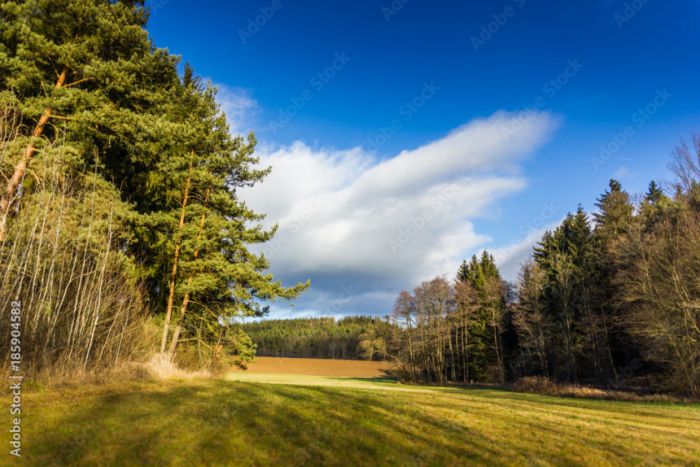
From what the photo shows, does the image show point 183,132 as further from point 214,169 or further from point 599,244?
point 599,244

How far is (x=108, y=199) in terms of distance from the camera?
15.3m

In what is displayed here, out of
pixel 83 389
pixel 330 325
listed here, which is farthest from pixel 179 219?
pixel 330 325

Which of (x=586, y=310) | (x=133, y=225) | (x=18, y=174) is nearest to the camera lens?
(x=18, y=174)

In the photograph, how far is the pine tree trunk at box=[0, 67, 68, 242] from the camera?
11509 mm

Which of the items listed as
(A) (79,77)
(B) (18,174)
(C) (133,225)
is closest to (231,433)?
(B) (18,174)

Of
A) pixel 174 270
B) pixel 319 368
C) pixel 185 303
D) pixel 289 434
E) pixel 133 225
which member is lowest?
pixel 319 368

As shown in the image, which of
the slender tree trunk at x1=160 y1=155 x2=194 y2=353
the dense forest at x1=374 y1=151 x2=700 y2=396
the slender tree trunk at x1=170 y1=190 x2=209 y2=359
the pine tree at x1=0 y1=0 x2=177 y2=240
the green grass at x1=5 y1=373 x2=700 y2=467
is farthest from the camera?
the dense forest at x1=374 y1=151 x2=700 y2=396

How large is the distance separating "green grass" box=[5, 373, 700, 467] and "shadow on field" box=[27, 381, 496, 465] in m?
0.02

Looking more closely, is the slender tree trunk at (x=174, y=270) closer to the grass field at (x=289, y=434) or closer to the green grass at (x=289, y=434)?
the grass field at (x=289, y=434)

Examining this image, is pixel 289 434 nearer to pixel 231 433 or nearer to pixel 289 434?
pixel 289 434

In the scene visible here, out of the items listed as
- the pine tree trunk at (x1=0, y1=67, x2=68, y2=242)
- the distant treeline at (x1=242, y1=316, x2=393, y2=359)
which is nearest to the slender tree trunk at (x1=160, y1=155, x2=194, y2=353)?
the pine tree trunk at (x1=0, y1=67, x2=68, y2=242)

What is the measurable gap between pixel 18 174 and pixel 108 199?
2952mm

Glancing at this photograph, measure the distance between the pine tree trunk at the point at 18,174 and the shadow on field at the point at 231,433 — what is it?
673cm

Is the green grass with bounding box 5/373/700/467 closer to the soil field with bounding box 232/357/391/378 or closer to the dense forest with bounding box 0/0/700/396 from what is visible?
the dense forest with bounding box 0/0/700/396
